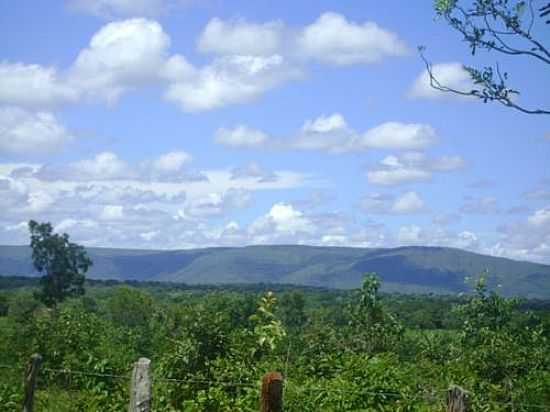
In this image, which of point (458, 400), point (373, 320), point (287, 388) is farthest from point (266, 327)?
point (373, 320)

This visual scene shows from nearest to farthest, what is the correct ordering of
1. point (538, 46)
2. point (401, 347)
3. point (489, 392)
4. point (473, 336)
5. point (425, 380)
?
1. point (538, 46)
2. point (425, 380)
3. point (489, 392)
4. point (401, 347)
5. point (473, 336)

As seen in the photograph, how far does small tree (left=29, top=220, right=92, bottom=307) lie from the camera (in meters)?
95.8

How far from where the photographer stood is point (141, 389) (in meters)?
8.98

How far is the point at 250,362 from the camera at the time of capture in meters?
13.7

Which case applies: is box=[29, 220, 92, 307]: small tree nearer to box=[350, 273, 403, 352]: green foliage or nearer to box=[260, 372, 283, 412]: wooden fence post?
box=[350, 273, 403, 352]: green foliage

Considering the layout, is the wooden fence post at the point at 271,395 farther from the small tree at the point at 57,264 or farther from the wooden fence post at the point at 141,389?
the small tree at the point at 57,264

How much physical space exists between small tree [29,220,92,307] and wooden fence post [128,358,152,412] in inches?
3513

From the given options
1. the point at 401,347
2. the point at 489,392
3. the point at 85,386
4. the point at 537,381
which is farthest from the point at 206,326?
the point at 401,347

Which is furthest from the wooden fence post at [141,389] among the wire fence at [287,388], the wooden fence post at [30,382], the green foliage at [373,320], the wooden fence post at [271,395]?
the green foliage at [373,320]

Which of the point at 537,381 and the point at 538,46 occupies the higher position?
the point at 538,46

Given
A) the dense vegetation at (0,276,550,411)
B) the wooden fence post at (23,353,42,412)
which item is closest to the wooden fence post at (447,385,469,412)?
the dense vegetation at (0,276,550,411)

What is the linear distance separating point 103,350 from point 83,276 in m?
87.1

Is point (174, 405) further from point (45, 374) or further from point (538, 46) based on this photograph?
point (538, 46)

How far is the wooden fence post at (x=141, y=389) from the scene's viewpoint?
353 inches
